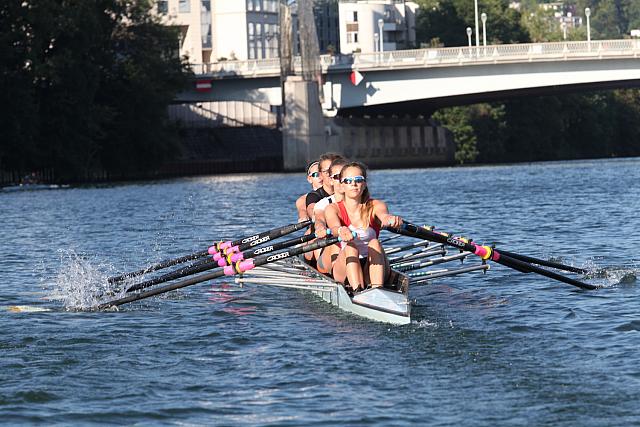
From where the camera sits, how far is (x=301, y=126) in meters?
82.2

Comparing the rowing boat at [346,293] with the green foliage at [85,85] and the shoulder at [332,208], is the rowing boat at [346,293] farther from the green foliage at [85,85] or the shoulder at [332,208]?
the green foliage at [85,85]

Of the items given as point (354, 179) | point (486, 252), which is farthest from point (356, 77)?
point (354, 179)

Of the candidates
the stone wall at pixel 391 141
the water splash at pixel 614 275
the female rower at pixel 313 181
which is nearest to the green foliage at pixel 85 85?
the stone wall at pixel 391 141

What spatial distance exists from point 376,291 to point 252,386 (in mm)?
3172

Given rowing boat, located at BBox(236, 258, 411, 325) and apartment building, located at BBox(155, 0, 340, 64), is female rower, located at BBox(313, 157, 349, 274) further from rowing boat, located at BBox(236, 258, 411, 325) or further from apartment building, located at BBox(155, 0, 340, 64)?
apartment building, located at BBox(155, 0, 340, 64)

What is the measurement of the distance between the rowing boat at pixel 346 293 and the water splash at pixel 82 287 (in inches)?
73.8

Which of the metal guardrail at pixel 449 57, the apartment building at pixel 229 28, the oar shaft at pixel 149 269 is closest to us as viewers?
the oar shaft at pixel 149 269

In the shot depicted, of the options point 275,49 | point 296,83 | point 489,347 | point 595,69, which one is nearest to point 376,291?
point 489,347

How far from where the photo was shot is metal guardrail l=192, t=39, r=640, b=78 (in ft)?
226

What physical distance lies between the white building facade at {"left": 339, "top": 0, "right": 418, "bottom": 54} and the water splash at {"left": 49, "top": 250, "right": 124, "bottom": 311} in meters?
118

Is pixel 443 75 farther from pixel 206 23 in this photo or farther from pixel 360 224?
pixel 360 224

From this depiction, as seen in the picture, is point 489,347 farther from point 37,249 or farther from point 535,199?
point 535,199

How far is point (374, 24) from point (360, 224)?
12874 centimetres

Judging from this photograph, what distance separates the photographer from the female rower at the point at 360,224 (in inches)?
603
